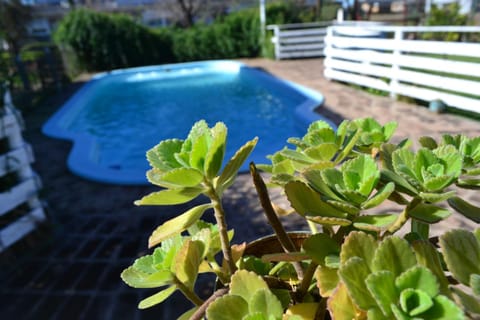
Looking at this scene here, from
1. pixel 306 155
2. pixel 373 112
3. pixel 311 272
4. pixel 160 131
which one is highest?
pixel 306 155

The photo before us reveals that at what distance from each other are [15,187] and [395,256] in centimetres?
283

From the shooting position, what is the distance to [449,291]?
1.31 ft

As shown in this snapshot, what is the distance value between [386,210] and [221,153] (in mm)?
2515

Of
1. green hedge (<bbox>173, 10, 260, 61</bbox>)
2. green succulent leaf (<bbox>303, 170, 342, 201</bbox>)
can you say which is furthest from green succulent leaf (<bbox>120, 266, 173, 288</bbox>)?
green hedge (<bbox>173, 10, 260, 61</bbox>)

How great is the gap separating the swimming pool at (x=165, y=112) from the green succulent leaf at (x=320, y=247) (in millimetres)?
3397

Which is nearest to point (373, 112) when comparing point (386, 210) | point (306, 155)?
point (386, 210)

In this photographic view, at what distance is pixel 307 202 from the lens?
0.52 m

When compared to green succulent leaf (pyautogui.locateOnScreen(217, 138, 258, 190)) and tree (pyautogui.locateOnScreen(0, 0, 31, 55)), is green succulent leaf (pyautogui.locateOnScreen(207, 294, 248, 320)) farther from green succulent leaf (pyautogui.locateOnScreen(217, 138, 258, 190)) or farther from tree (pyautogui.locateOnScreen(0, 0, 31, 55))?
tree (pyautogui.locateOnScreen(0, 0, 31, 55))

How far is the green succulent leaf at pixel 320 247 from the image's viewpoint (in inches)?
19.2

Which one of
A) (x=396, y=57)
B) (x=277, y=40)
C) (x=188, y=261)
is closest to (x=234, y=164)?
(x=188, y=261)

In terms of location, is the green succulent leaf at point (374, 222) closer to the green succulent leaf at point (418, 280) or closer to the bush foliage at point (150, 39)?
the green succulent leaf at point (418, 280)

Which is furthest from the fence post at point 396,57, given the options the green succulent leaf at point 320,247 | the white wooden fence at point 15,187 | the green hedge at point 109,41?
the green hedge at point 109,41

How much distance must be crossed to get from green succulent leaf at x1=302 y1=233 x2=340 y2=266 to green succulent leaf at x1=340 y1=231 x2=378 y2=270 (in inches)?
3.3

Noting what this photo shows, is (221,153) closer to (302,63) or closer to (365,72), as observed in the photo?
(365,72)
